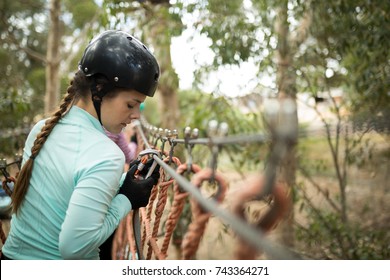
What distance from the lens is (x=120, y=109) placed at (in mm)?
987

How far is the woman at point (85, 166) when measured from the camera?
0.74m

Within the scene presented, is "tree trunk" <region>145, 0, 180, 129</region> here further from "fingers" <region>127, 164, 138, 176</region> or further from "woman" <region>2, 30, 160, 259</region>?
"fingers" <region>127, 164, 138, 176</region>

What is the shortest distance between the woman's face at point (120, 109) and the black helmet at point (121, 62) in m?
0.02

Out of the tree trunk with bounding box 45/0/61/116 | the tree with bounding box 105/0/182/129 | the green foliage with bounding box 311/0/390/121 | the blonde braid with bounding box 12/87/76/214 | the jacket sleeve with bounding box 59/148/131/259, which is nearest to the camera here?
the jacket sleeve with bounding box 59/148/131/259

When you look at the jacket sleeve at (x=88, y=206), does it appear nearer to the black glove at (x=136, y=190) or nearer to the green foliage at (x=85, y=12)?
the black glove at (x=136, y=190)

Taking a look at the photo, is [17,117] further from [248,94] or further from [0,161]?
[0,161]

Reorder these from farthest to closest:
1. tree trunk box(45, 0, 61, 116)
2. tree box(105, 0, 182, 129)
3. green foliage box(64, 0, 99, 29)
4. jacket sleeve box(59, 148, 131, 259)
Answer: green foliage box(64, 0, 99, 29) < tree trunk box(45, 0, 61, 116) < tree box(105, 0, 182, 129) < jacket sleeve box(59, 148, 131, 259)

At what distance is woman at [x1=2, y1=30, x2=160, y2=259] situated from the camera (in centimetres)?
74

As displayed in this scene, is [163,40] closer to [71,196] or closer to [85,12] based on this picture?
[71,196]

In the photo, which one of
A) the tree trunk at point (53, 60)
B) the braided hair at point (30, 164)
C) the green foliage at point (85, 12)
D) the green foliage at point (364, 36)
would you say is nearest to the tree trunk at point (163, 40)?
the green foliage at point (364, 36)

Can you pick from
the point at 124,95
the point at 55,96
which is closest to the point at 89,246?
the point at 124,95

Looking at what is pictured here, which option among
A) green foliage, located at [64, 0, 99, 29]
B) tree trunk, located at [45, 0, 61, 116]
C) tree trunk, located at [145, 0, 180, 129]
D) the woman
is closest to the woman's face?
the woman

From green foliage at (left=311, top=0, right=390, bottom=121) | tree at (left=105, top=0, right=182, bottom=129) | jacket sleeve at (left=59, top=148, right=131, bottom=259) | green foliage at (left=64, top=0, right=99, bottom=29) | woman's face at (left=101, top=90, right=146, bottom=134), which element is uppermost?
green foliage at (left=64, top=0, right=99, bottom=29)

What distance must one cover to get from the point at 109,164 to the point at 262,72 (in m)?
2.34
